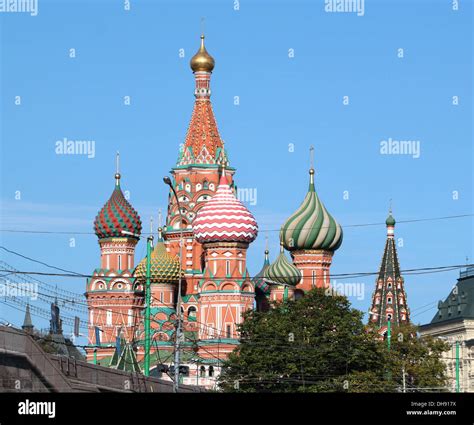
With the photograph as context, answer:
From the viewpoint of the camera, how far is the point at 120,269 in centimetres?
10981

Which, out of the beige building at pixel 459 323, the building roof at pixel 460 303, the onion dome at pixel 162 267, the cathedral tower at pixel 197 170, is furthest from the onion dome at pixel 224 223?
the building roof at pixel 460 303

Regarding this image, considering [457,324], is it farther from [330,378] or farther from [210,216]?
[330,378]

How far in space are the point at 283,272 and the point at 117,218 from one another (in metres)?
11.7

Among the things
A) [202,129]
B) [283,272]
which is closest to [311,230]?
[283,272]

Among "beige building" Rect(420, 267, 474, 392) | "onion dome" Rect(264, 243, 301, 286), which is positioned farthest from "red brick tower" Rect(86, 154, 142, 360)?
"beige building" Rect(420, 267, 474, 392)

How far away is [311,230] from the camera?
365ft

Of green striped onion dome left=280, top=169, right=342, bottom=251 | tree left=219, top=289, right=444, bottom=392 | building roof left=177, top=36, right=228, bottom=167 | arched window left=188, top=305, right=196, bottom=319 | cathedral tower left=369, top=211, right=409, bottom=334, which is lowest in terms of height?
tree left=219, top=289, right=444, bottom=392

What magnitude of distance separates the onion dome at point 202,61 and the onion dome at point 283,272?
1352 centimetres

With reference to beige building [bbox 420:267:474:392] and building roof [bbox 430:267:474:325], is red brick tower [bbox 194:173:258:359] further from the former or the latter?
building roof [bbox 430:267:474:325]

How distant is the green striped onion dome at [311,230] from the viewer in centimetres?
11125

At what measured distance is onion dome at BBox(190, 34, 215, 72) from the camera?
111m

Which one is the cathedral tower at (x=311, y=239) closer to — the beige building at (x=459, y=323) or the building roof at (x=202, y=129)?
the building roof at (x=202, y=129)

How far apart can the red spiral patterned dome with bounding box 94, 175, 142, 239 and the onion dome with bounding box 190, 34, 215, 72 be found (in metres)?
9.25
